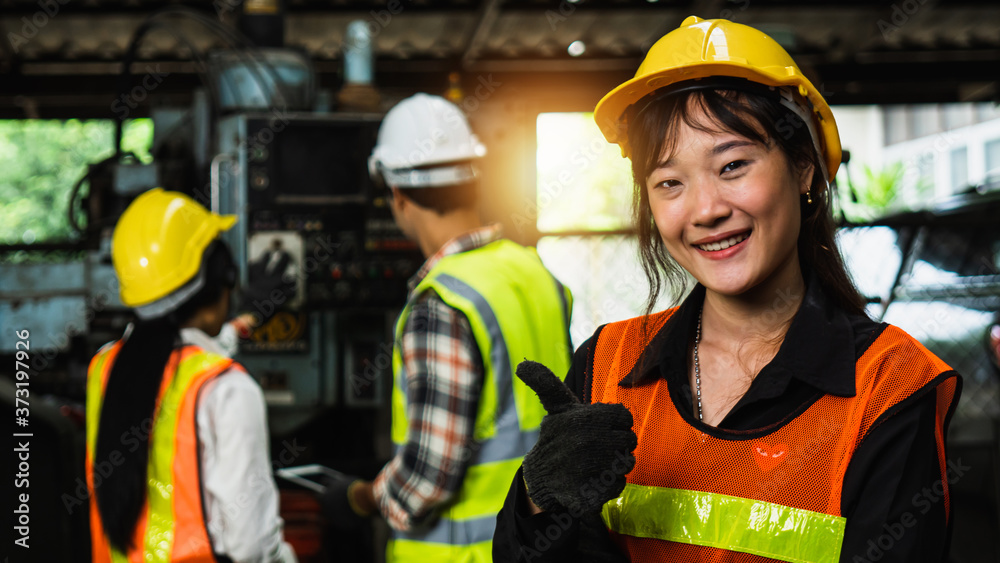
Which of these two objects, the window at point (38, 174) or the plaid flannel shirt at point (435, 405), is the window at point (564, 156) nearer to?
the plaid flannel shirt at point (435, 405)

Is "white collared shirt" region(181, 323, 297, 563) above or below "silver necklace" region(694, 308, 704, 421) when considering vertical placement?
below

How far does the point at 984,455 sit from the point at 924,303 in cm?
68

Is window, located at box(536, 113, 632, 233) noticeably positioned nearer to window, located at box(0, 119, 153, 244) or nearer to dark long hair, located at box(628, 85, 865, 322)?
dark long hair, located at box(628, 85, 865, 322)

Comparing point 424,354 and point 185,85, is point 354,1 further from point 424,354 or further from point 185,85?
point 424,354

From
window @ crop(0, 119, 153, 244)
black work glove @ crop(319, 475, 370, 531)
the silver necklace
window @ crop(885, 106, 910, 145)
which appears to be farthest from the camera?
window @ crop(885, 106, 910, 145)

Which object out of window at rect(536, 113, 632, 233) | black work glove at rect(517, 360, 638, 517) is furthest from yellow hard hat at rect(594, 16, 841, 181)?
window at rect(536, 113, 632, 233)

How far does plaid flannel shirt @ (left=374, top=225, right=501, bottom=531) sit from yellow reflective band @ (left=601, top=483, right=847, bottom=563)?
731 millimetres

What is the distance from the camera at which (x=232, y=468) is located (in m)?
1.80

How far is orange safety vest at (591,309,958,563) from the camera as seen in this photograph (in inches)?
37.1

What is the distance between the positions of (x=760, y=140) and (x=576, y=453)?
1.58 feet

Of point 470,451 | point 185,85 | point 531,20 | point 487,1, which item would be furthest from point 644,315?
point 185,85

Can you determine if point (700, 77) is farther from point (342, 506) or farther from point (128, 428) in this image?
point (342, 506)

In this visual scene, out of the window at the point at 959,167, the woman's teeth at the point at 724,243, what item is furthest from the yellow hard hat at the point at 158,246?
the window at the point at 959,167

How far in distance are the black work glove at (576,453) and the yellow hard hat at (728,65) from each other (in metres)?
0.45
